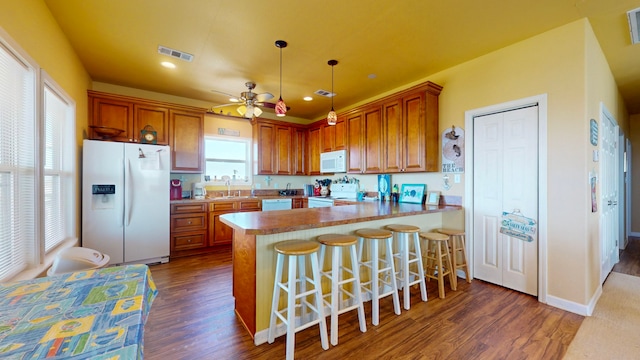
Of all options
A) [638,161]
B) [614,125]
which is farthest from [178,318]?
[638,161]

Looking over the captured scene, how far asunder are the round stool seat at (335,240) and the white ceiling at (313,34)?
1.96 meters

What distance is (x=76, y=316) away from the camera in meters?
0.89

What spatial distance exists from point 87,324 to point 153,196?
10.8 ft

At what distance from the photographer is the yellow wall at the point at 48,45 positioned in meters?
1.72

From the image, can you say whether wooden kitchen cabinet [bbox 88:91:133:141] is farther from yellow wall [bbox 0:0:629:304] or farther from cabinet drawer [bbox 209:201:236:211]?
cabinet drawer [bbox 209:201:236:211]

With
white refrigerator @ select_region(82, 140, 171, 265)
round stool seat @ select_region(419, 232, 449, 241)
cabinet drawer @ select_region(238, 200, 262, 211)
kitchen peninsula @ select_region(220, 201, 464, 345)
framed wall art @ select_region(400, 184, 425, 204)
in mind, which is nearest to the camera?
kitchen peninsula @ select_region(220, 201, 464, 345)

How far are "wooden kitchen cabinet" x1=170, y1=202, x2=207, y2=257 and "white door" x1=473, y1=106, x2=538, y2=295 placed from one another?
400 centimetres

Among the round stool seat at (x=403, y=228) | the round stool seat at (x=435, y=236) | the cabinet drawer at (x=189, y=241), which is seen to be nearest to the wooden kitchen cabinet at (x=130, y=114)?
the cabinet drawer at (x=189, y=241)

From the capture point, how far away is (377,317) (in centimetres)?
217

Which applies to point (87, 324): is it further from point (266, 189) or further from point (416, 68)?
point (266, 189)

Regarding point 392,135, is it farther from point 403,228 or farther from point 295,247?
point 295,247

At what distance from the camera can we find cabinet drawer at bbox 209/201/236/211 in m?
4.29

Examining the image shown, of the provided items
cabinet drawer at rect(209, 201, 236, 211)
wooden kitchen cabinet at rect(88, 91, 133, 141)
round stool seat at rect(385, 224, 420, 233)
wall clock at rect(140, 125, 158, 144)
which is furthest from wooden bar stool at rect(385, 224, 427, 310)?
wooden kitchen cabinet at rect(88, 91, 133, 141)

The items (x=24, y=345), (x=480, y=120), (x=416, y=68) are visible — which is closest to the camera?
(x=24, y=345)
